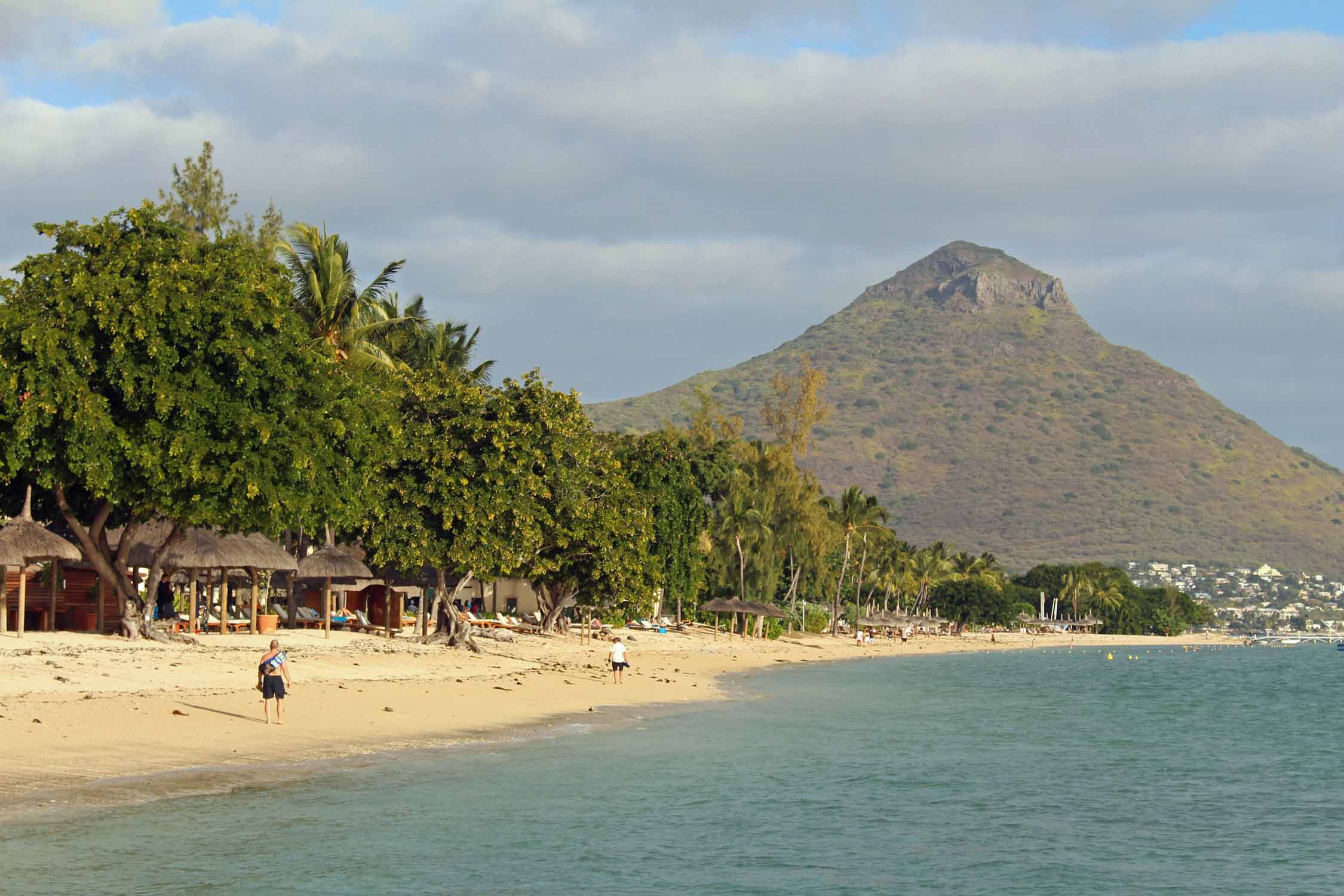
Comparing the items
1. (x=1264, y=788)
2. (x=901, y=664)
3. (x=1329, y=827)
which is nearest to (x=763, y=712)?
(x=1264, y=788)

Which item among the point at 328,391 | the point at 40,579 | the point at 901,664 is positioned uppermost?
the point at 328,391

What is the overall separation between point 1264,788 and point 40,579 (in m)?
29.2

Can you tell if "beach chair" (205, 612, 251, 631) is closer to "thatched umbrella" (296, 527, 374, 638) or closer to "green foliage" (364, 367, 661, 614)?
"thatched umbrella" (296, 527, 374, 638)

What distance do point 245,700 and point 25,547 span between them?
27.4 ft

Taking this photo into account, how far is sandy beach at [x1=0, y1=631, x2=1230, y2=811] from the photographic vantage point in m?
17.7

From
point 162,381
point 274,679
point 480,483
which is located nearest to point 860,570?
point 480,483

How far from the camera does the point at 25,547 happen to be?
2884 cm

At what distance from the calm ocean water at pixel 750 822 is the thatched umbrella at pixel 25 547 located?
12.5 m

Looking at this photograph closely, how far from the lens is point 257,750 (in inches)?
772

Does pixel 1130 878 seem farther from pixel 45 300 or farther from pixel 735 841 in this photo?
pixel 45 300

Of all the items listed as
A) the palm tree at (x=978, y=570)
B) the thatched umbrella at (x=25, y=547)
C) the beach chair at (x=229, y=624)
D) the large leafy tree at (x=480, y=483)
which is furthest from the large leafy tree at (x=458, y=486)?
the palm tree at (x=978, y=570)

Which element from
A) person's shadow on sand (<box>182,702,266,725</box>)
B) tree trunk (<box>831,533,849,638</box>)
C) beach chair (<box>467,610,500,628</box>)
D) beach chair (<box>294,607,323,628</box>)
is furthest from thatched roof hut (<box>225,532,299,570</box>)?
tree trunk (<box>831,533,849,638</box>)

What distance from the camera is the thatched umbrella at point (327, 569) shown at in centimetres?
3859

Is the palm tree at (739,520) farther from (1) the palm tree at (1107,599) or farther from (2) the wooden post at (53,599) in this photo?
(1) the palm tree at (1107,599)
